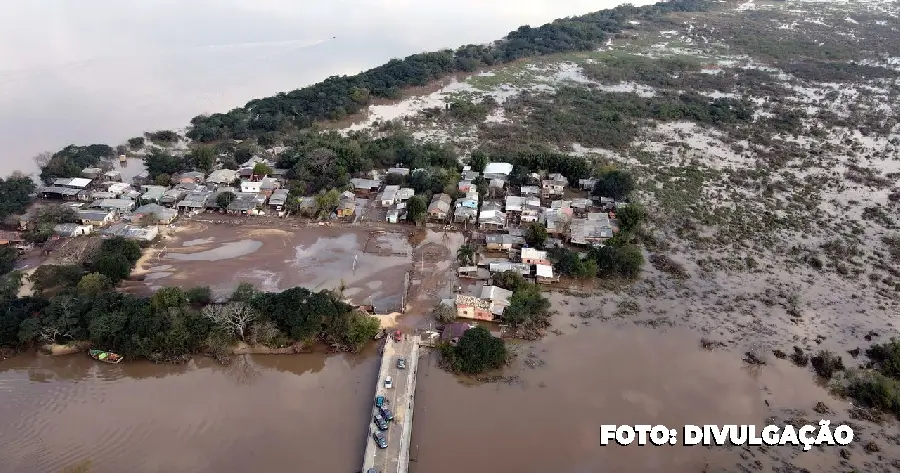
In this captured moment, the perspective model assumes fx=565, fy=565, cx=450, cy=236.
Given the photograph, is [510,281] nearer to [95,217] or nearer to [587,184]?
[587,184]

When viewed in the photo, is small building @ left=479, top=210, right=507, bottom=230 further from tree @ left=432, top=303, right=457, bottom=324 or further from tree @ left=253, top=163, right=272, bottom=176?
tree @ left=253, top=163, right=272, bottom=176

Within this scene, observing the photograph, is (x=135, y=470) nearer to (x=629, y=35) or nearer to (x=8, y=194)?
(x=8, y=194)

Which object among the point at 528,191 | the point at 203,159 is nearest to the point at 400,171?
the point at 528,191

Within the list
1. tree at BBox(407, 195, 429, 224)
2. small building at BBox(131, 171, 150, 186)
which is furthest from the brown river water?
small building at BBox(131, 171, 150, 186)

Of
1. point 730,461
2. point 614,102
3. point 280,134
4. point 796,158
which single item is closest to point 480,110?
point 614,102

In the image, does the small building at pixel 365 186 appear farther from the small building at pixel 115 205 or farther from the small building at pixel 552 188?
the small building at pixel 115 205
